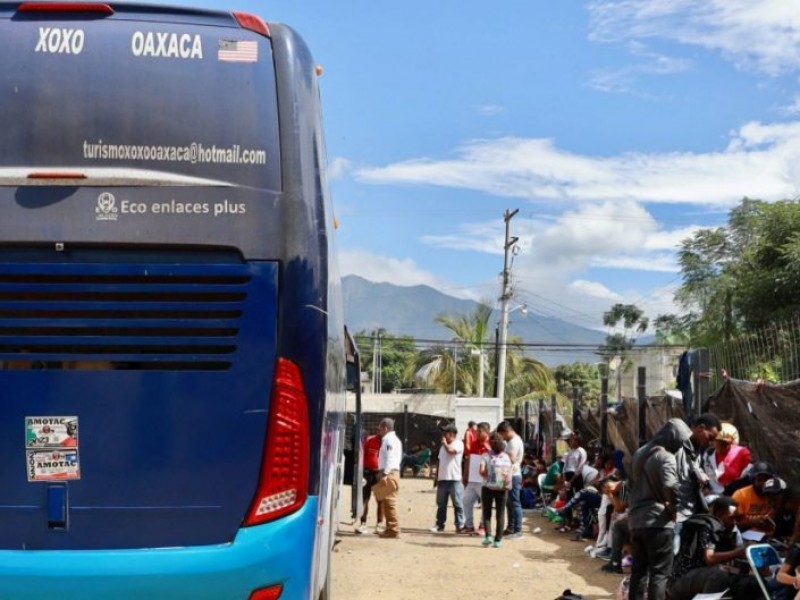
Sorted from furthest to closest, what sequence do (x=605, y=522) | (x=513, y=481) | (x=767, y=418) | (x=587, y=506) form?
1. (x=587, y=506)
2. (x=513, y=481)
3. (x=605, y=522)
4. (x=767, y=418)

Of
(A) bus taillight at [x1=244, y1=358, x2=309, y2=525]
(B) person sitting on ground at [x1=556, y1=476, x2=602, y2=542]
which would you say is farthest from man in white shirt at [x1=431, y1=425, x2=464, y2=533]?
(A) bus taillight at [x1=244, y1=358, x2=309, y2=525]

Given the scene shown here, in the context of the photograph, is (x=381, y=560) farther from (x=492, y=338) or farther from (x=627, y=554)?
(x=492, y=338)

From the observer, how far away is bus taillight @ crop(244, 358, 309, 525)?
164 inches

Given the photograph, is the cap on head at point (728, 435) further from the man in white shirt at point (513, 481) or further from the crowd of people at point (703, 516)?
the man in white shirt at point (513, 481)

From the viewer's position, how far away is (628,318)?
8175 centimetres

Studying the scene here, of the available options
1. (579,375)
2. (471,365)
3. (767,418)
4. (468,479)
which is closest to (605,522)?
(468,479)

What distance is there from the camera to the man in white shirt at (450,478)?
51.9 feet

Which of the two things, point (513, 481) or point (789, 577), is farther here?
point (513, 481)

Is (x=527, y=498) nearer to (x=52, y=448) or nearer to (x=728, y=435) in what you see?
(x=728, y=435)

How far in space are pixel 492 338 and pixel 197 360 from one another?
46.2 m

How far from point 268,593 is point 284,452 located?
1.95 feet

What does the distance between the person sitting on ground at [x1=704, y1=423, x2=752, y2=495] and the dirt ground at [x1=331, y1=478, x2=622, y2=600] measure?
1.74 m

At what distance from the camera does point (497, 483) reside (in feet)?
46.1

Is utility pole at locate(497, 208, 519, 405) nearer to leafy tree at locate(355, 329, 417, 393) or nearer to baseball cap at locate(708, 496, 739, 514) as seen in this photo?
baseball cap at locate(708, 496, 739, 514)
